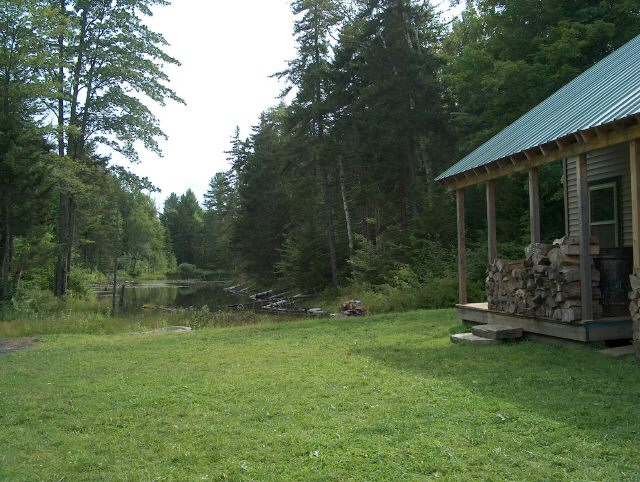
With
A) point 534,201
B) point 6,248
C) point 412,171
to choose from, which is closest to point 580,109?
point 534,201

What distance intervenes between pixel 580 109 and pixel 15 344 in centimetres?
1307

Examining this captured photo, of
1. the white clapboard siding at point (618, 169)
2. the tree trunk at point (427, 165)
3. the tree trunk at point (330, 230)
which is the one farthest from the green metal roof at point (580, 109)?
the tree trunk at point (330, 230)

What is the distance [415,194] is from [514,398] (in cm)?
2064

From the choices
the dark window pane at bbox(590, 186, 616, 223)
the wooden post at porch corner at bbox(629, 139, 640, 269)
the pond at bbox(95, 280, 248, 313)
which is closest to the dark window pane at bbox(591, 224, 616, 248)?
the dark window pane at bbox(590, 186, 616, 223)

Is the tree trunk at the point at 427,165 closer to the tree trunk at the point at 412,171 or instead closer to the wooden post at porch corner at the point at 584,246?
the tree trunk at the point at 412,171

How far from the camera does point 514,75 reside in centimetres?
1933

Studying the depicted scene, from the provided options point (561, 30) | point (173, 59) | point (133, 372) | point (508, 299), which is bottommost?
point (133, 372)

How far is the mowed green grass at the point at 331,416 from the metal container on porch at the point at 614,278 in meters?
0.98

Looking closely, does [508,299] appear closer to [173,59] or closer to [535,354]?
[535,354]

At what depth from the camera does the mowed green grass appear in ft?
14.1

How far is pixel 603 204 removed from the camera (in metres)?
11.4

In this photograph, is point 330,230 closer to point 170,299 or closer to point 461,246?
point 170,299

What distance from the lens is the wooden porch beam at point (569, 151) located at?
290 inches

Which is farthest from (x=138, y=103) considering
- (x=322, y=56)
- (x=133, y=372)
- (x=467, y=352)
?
(x=467, y=352)
